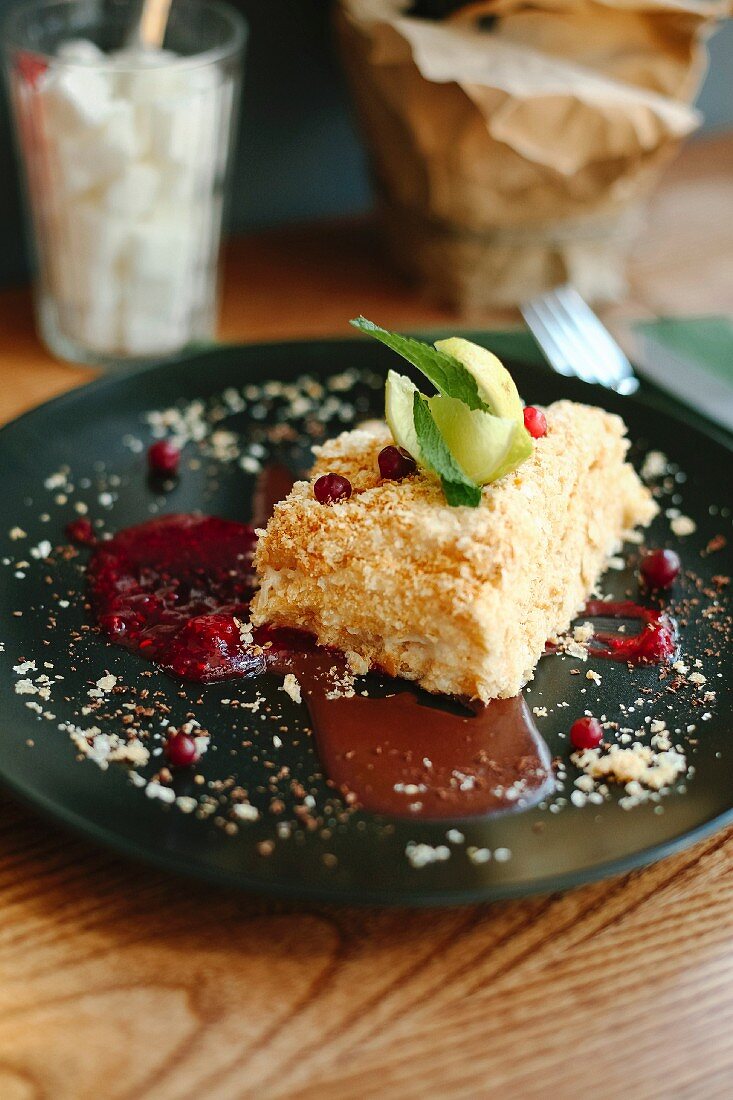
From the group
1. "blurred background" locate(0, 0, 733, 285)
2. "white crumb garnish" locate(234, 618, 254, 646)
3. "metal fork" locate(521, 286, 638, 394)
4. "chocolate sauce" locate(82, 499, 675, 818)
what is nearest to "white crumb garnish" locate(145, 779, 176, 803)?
"chocolate sauce" locate(82, 499, 675, 818)

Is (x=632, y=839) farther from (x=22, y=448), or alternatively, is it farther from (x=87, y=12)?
(x=87, y=12)

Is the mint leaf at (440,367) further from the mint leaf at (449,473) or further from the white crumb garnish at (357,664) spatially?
the white crumb garnish at (357,664)

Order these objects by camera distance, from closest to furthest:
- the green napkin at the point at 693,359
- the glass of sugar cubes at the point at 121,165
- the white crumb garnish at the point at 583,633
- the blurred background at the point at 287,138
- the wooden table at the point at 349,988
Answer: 1. the wooden table at the point at 349,988
2. the white crumb garnish at the point at 583,633
3. the glass of sugar cubes at the point at 121,165
4. the green napkin at the point at 693,359
5. the blurred background at the point at 287,138

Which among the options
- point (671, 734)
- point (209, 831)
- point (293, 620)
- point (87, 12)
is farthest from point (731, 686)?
point (87, 12)

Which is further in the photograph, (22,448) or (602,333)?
(602,333)

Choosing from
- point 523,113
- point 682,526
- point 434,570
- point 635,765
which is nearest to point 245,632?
point 434,570

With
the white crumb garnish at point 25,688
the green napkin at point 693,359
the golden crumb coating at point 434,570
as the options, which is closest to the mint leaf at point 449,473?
the golden crumb coating at point 434,570

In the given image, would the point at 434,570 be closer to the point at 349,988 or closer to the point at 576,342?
the point at 349,988
